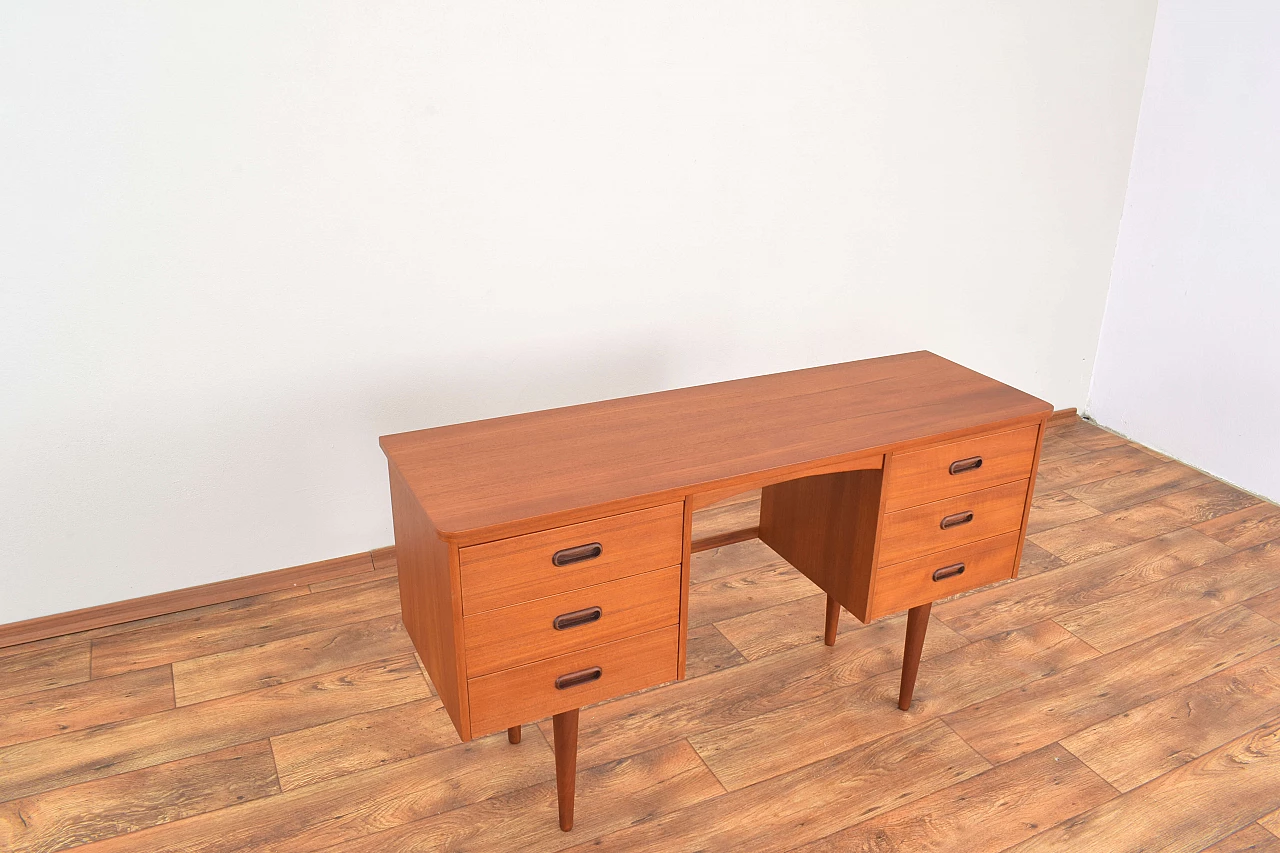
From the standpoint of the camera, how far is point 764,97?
2660 mm

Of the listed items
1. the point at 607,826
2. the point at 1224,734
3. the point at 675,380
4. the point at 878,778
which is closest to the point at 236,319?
the point at 675,380

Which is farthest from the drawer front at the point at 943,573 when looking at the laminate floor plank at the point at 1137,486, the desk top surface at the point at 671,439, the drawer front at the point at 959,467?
the laminate floor plank at the point at 1137,486

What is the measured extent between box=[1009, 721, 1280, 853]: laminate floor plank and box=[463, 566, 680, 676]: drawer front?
852 millimetres

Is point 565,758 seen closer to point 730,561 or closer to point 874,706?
point 874,706

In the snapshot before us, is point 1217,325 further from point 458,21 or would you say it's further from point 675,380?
point 458,21

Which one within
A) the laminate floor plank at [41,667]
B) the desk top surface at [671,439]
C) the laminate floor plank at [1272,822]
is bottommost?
the laminate floor plank at [1272,822]

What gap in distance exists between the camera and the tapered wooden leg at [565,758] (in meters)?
1.70

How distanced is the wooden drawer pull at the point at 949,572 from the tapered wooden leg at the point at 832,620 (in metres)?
0.36

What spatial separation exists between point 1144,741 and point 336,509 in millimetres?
2061

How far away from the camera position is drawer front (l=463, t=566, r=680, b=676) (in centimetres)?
153

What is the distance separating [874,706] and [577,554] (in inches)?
38.8

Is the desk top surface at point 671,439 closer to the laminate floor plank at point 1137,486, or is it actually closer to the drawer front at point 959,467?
the drawer front at point 959,467

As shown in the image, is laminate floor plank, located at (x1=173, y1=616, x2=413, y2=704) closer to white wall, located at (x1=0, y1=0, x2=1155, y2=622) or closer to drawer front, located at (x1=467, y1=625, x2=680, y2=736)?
white wall, located at (x1=0, y1=0, x2=1155, y2=622)

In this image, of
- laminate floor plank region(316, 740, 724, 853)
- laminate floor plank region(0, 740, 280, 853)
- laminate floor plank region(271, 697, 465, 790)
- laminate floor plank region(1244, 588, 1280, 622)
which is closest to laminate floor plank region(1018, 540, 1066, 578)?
laminate floor plank region(1244, 588, 1280, 622)
